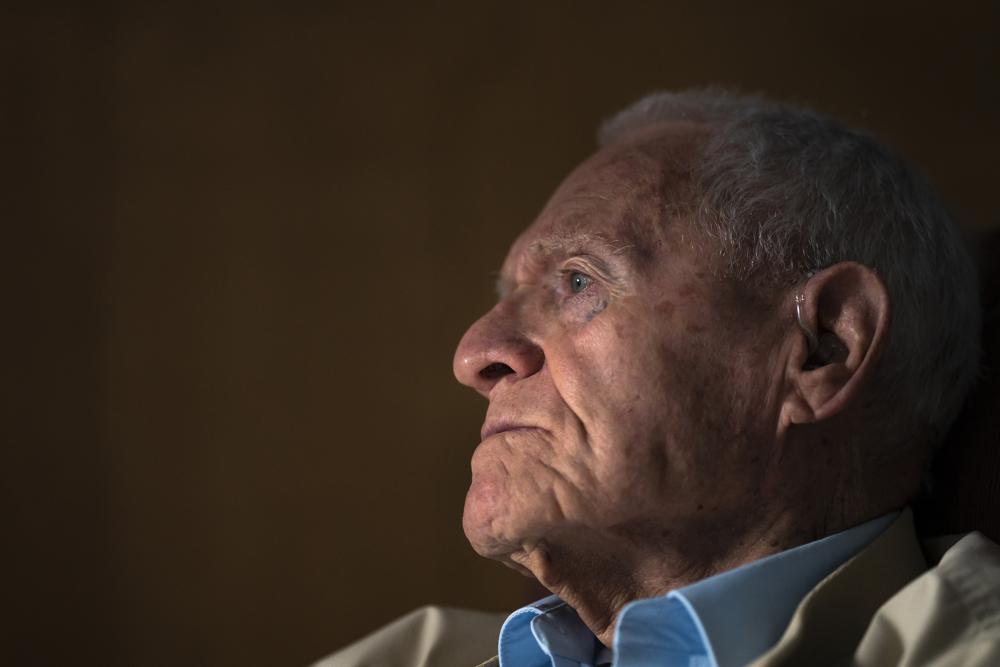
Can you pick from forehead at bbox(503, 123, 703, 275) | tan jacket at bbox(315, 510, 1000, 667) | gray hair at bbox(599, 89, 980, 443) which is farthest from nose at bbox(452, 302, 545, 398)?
tan jacket at bbox(315, 510, 1000, 667)

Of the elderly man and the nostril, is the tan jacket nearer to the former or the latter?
the elderly man

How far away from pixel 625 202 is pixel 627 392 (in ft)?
0.81

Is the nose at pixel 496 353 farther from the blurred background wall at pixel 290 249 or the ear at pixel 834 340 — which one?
the blurred background wall at pixel 290 249

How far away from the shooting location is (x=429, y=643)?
4.62ft

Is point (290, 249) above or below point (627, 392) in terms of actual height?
above

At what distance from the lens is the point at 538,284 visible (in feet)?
4.01

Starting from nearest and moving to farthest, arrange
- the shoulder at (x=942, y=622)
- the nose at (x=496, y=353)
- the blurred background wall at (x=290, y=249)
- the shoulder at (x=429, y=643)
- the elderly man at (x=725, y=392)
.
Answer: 1. the shoulder at (x=942, y=622)
2. the elderly man at (x=725, y=392)
3. the nose at (x=496, y=353)
4. the shoulder at (x=429, y=643)
5. the blurred background wall at (x=290, y=249)

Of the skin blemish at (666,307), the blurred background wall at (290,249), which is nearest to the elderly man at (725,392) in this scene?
the skin blemish at (666,307)

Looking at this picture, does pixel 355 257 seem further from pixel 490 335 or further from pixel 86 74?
pixel 490 335

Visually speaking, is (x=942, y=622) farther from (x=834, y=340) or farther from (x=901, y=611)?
(x=834, y=340)

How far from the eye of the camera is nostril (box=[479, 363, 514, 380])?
1.19 metres

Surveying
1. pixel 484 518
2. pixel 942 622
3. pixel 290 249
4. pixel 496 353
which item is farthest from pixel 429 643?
pixel 290 249

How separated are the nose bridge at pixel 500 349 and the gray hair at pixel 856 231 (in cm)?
24

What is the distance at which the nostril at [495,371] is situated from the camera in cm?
119
